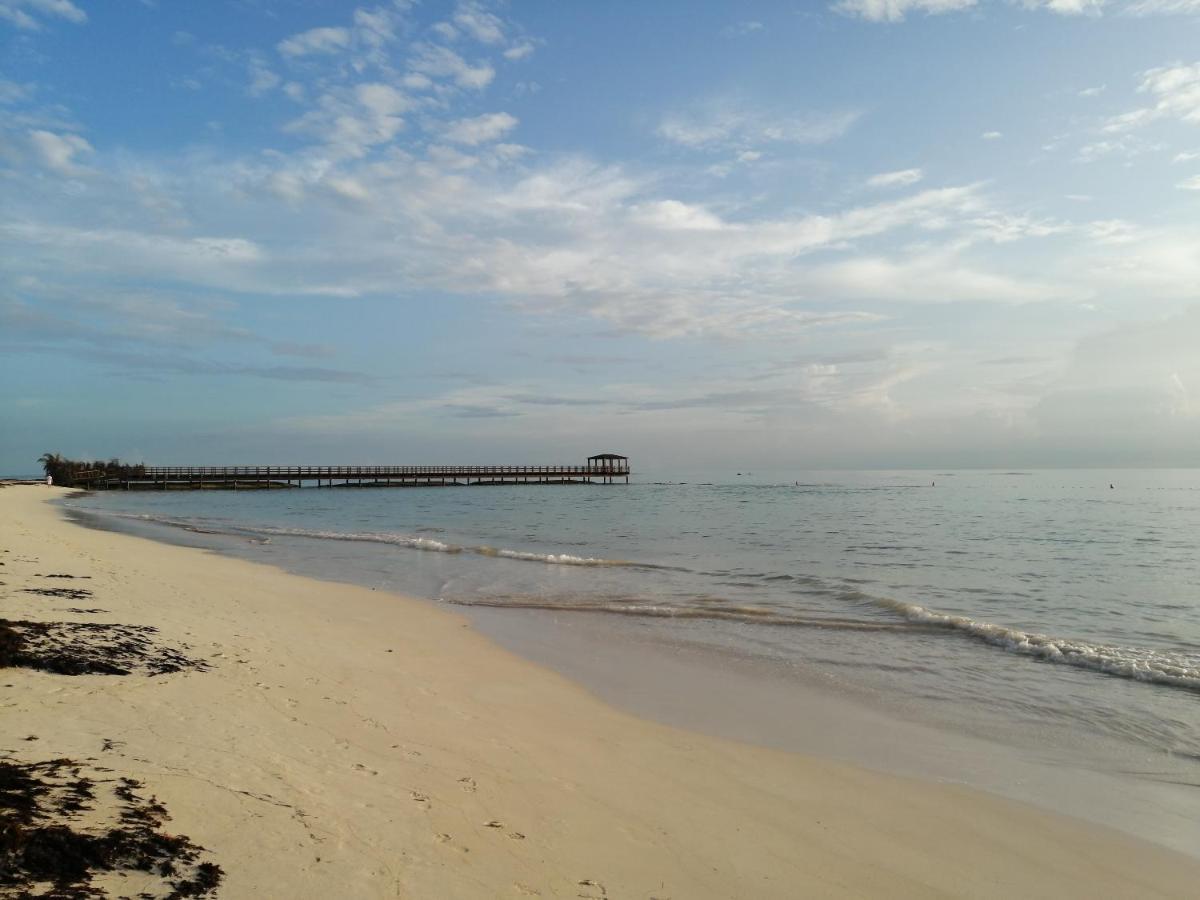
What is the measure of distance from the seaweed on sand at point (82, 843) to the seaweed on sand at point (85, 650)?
7.28 feet

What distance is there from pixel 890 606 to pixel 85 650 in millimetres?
11871

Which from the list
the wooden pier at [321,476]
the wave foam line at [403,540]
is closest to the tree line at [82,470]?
the wooden pier at [321,476]

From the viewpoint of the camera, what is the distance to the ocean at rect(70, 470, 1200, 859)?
7.10 metres

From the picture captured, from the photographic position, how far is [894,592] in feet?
47.8

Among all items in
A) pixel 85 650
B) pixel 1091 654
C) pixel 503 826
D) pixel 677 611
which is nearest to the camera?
pixel 503 826

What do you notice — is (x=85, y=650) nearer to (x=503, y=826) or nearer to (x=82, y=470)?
(x=503, y=826)

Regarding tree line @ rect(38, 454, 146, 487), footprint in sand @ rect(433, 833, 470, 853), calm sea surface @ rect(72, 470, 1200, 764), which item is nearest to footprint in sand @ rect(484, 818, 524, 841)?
footprint in sand @ rect(433, 833, 470, 853)

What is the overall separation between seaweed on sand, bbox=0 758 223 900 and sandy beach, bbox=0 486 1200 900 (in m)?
0.05

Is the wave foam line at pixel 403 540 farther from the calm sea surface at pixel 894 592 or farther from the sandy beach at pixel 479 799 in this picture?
the sandy beach at pixel 479 799

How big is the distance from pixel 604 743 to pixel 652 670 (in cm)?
289

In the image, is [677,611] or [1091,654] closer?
[1091,654]

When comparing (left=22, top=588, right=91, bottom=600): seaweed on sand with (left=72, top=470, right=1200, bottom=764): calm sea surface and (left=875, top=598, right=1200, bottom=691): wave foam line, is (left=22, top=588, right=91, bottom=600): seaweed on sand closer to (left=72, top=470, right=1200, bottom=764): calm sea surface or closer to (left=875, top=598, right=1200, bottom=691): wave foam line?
(left=72, top=470, right=1200, bottom=764): calm sea surface

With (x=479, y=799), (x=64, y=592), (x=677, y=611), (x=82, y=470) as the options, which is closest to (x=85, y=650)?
(x=64, y=592)

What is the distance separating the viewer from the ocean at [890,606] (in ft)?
23.3
